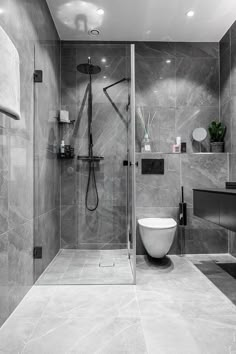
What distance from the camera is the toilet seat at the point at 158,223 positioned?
7.77 feet

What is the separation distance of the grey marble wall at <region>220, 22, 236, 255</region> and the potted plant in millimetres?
58

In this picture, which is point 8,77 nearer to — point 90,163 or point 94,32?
point 90,163


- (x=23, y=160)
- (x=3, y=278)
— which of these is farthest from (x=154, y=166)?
(x=3, y=278)

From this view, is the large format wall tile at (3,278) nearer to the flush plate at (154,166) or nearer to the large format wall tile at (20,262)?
the large format wall tile at (20,262)

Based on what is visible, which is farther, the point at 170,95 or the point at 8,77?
the point at 170,95

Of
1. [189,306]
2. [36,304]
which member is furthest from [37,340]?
[189,306]

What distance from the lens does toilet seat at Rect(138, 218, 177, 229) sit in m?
2.37

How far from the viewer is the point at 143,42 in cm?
303

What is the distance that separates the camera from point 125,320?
4.91ft

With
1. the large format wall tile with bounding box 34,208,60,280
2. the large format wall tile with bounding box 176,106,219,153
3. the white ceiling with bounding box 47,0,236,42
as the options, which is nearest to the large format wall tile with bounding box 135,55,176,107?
the large format wall tile with bounding box 176,106,219,153

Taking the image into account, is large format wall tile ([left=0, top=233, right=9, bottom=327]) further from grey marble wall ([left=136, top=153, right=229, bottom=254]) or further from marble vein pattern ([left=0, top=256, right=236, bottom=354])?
grey marble wall ([left=136, top=153, right=229, bottom=254])

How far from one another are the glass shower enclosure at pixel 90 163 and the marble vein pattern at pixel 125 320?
357mm

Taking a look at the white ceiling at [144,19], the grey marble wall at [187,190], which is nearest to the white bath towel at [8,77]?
the white ceiling at [144,19]

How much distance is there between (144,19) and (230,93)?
1.32 meters
